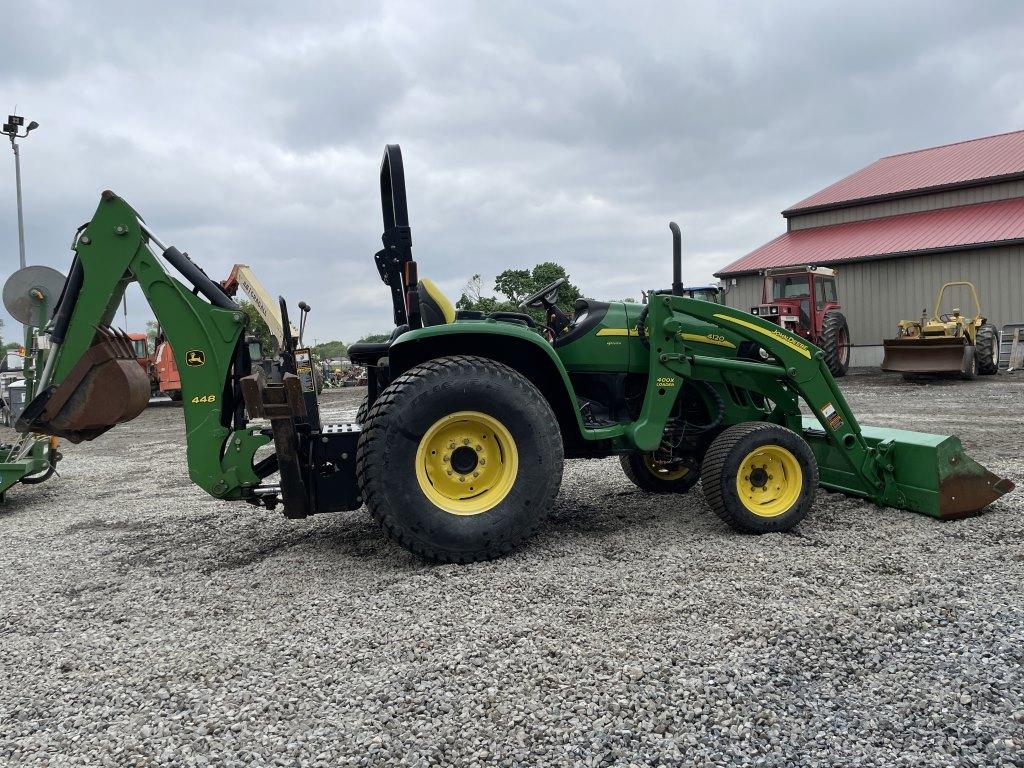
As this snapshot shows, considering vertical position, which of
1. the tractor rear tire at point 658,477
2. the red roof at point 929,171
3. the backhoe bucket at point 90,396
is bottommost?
the tractor rear tire at point 658,477

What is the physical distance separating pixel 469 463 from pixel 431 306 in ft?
3.10

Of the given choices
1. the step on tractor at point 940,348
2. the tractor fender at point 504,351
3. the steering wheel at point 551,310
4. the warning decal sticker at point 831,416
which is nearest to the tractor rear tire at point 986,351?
the step on tractor at point 940,348

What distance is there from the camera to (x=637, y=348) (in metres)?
4.39

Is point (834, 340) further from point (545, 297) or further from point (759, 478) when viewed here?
point (545, 297)

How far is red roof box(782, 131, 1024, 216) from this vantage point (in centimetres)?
2152

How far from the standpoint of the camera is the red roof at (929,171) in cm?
2152

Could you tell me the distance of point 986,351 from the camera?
15.9 m

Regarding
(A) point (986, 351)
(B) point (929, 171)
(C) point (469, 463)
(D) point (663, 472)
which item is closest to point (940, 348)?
(A) point (986, 351)

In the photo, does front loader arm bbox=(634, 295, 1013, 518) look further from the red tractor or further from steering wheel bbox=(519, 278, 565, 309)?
the red tractor

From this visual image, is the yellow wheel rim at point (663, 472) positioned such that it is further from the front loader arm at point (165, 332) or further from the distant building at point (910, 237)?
the distant building at point (910, 237)

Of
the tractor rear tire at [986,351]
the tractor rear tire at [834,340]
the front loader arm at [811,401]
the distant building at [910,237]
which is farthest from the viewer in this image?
the distant building at [910,237]

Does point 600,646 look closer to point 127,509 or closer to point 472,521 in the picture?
point 472,521

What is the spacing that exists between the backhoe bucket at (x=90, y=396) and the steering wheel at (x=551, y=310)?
2.33 m

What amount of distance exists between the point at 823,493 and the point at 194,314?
410 centimetres
